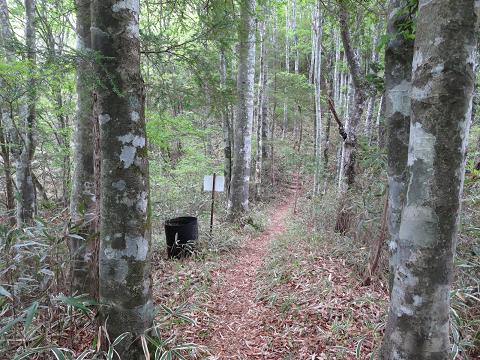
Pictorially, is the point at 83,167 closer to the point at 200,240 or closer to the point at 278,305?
the point at 278,305

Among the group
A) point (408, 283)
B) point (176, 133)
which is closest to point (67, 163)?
point (176, 133)

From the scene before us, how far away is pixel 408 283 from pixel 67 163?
23.5ft

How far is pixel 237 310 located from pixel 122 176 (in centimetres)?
260

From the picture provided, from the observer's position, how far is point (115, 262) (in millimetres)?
2391

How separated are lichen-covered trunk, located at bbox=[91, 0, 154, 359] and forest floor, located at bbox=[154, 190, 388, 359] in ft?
2.63

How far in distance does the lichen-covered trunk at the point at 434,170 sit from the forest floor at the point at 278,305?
127 cm

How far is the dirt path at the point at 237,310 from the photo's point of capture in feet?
10.6

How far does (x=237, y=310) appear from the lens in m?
4.05

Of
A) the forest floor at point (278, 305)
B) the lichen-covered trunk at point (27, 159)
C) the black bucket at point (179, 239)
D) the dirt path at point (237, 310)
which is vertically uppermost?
the lichen-covered trunk at point (27, 159)

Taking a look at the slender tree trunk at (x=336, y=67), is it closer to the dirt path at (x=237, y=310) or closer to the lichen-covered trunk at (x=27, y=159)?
the dirt path at (x=237, y=310)

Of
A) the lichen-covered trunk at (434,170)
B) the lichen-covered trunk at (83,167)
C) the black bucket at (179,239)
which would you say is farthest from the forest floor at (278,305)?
the lichen-covered trunk at (434,170)

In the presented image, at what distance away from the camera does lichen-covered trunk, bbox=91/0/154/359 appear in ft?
7.37

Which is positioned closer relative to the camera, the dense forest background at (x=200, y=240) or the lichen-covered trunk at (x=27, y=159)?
the dense forest background at (x=200, y=240)

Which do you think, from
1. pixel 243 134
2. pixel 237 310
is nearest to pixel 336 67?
pixel 243 134
